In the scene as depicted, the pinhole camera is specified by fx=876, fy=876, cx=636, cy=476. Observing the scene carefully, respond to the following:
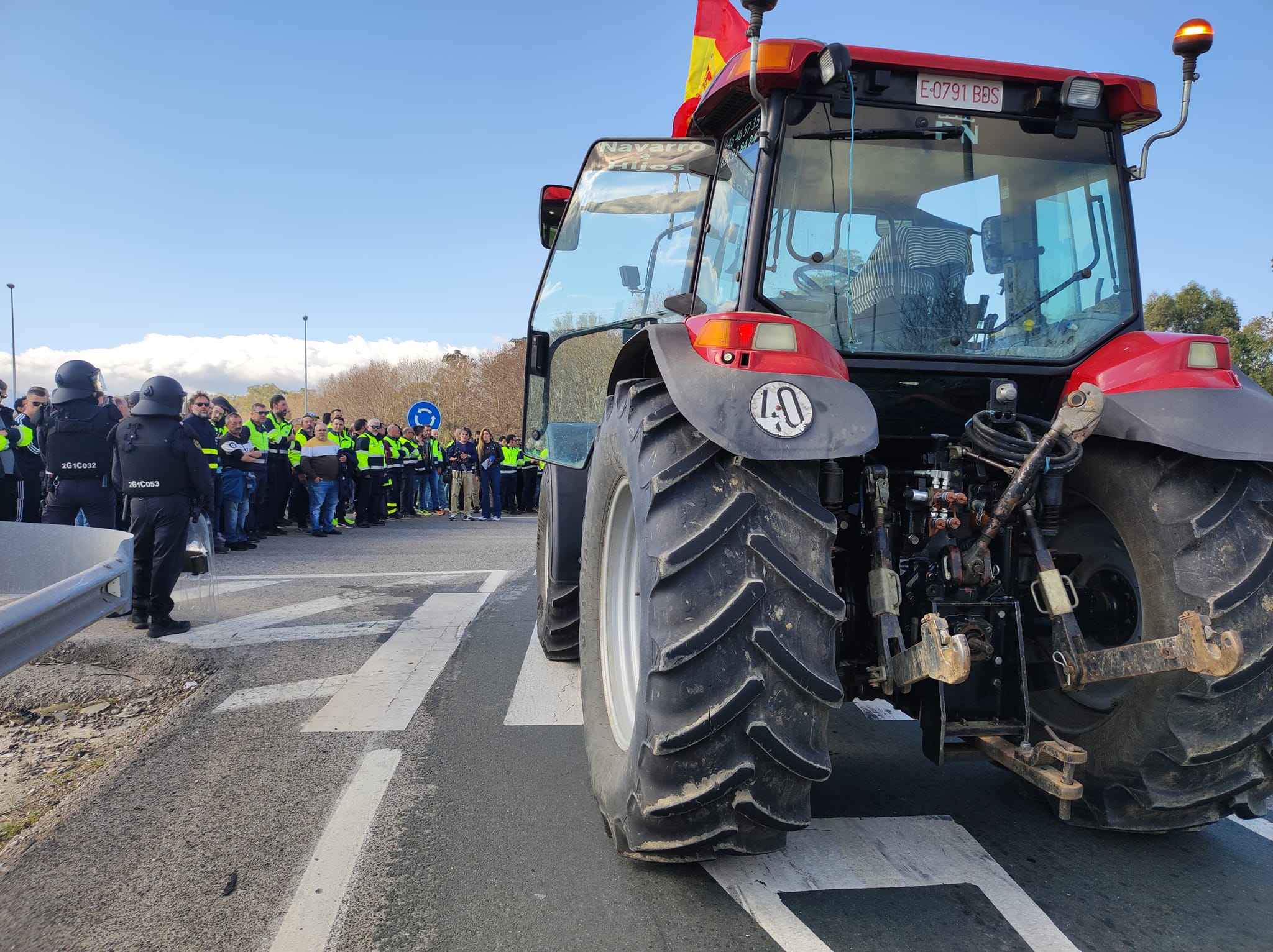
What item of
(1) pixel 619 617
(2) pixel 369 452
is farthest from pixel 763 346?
(2) pixel 369 452

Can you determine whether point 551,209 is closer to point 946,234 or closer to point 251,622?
point 946,234

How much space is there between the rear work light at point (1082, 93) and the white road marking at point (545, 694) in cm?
310

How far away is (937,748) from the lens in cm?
286

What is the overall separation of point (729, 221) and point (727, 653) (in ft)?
6.07

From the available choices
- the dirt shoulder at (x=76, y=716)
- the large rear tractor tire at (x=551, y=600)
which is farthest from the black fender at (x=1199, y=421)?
the dirt shoulder at (x=76, y=716)

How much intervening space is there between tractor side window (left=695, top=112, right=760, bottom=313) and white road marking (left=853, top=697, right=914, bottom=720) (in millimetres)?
2197

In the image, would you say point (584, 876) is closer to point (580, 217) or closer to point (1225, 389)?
point (1225, 389)

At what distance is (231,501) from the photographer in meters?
11.8

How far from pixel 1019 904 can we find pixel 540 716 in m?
2.43

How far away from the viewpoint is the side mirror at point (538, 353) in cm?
484

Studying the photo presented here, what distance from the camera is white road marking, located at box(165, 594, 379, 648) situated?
613cm

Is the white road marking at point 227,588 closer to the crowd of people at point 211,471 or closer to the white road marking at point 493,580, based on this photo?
the crowd of people at point 211,471

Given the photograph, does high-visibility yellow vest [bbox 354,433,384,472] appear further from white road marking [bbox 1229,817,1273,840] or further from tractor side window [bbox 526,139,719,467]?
white road marking [bbox 1229,817,1273,840]

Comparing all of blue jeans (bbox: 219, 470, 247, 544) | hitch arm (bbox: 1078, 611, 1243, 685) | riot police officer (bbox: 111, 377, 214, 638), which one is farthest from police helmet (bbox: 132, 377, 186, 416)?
hitch arm (bbox: 1078, 611, 1243, 685)
